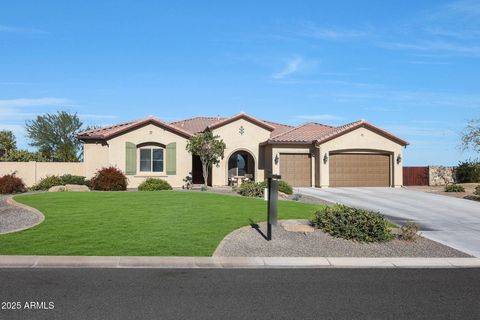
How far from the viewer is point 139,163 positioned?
95.1ft

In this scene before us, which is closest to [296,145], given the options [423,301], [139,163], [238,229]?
[139,163]

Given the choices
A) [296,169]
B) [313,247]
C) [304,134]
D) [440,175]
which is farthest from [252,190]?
[440,175]

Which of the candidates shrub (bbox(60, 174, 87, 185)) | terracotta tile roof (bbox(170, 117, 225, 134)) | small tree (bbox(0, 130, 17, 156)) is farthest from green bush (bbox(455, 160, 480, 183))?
small tree (bbox(0, 130, 17, 156))

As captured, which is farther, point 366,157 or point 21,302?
point 366,157

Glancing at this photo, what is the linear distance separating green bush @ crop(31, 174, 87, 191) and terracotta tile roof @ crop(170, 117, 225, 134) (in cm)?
1014

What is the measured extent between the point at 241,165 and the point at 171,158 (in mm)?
6397

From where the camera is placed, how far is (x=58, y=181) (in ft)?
90.1

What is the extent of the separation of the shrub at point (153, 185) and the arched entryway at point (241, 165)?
21.0 ft

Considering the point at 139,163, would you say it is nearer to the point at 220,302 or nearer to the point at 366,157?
the point at 366,157

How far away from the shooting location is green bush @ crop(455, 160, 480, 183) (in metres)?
34.6

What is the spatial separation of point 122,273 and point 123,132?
69.2ft

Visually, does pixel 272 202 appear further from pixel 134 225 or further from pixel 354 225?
pixel 134 225

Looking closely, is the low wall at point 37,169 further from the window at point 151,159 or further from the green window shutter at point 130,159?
the window at point 151,159

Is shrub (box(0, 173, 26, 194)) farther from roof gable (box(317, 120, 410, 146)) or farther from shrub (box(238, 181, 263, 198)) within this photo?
roof gable (box(317, 120, 410, 146))
